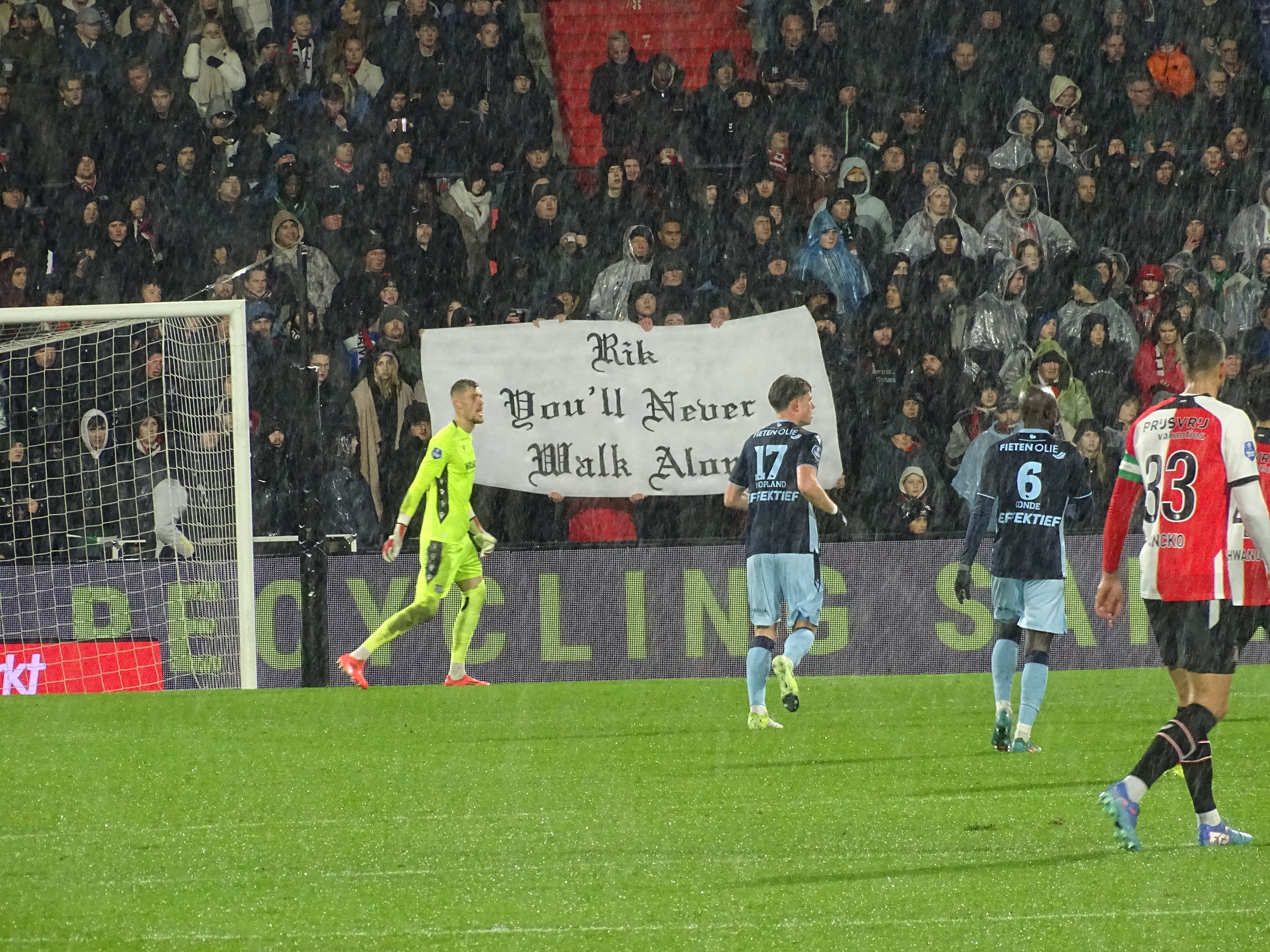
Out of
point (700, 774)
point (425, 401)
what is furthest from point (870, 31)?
point (700, 774)

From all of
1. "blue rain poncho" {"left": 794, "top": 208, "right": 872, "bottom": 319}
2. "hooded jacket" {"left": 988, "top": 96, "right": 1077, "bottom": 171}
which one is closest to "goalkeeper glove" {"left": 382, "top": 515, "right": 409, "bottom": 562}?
"blue rain poncho" {"left": 794, "top": 208, "right": 872, "bottom": 319}

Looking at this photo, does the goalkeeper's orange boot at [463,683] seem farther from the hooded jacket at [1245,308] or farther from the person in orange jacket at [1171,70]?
the person in orange jacket at [1171,70]

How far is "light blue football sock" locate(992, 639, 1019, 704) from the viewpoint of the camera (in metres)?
8.92

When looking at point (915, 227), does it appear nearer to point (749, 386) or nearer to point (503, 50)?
point (749, 386)

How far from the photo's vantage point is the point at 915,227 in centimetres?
1478

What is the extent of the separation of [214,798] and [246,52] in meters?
10.8

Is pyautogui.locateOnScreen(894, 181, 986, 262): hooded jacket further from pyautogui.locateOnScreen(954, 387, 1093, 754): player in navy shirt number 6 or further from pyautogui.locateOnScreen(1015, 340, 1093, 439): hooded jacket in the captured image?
pyautogui.locateOnScreen(954, 387, 1093, 754): player in navy shirt number 6

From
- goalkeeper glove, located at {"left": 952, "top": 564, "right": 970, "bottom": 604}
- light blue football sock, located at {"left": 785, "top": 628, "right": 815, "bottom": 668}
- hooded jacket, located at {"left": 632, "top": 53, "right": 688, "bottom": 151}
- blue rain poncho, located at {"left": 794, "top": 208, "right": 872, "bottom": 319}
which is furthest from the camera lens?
hooded jacket, located at {"left": 632, "top": 53, "right": 688, "bottom": 151}

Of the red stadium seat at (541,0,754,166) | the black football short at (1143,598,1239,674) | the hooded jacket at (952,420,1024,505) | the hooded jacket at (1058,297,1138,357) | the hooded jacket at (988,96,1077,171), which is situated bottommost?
the black football short at (1143,598,1239,674)

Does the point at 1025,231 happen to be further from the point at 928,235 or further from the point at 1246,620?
the point at 1246,620

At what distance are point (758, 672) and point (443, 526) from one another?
352 centimetres

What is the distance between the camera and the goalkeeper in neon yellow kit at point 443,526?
12586mm

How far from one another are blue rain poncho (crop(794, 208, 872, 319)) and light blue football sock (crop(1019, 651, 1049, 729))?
6.00 metres

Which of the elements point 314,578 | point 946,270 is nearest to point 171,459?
point 314,578
